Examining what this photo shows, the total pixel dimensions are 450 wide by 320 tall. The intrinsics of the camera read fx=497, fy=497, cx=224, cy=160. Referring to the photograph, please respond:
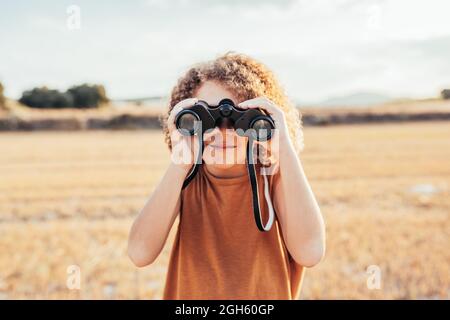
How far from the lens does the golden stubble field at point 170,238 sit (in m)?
4.44

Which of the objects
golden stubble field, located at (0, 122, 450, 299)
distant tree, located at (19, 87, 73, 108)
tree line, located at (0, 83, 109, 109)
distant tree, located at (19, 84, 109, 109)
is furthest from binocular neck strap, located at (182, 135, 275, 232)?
distant tree, located at (19, 87, 73, 108)

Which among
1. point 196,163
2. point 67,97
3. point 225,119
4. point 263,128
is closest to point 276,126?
point 263,128

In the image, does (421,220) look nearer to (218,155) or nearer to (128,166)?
(218,155)

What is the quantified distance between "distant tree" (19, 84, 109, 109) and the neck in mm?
55083

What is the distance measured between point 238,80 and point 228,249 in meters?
0.56

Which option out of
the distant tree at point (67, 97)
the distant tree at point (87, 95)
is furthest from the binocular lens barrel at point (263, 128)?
the distant tree at point (87, 95)

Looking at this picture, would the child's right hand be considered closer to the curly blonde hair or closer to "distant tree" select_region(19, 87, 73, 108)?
the curly blonde hair

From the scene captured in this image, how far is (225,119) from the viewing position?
1.58 meters

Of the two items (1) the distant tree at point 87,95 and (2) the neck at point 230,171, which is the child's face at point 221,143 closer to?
(2) the neck at point 230,171

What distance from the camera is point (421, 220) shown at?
7.00 m

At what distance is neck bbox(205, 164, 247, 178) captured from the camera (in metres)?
1.61

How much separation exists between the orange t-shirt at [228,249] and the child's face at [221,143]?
5 cm

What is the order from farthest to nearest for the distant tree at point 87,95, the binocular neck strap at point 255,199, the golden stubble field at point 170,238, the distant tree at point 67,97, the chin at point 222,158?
the distant tree at point 87,95 < the distant tree at point 67,97 < the golden stubble field at point 170,238 < the chin at point 222,158 < the binocular neck strap at point 255,199

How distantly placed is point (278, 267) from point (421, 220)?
238 inches
